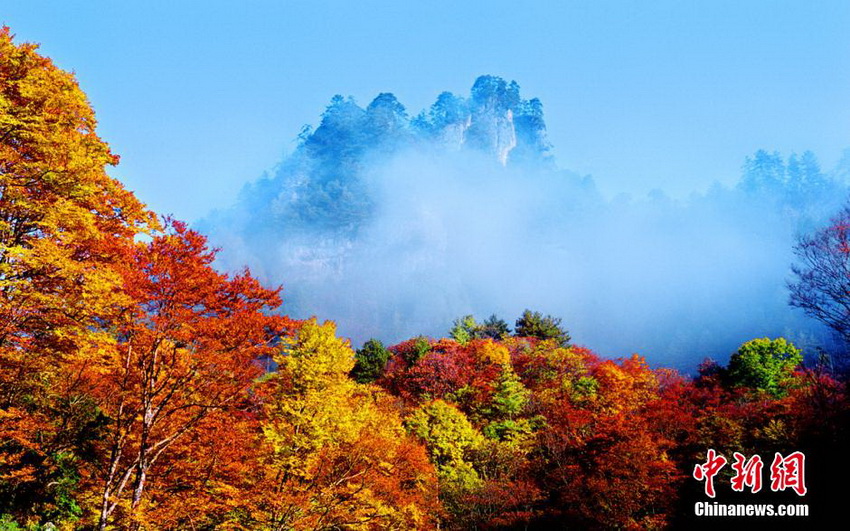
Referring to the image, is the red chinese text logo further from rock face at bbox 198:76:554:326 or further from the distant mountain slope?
rock face at bbox 198:76:554:326

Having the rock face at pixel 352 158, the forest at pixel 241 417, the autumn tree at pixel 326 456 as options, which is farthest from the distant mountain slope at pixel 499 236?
the autumn tree at pixel 326 456

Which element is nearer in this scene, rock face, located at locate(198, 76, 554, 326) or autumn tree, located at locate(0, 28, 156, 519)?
autumn tree, located at locate(0, 28, 156, 519)

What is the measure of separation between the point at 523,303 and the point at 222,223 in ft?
367

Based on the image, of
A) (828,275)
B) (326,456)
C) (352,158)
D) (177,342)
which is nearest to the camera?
(177,342)

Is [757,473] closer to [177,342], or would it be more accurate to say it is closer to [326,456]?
[326,456]

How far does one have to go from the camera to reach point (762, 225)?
11244 cm

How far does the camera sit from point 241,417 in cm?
1584

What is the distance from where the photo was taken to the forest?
10734mm

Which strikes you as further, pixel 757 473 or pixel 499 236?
pixel 499 236

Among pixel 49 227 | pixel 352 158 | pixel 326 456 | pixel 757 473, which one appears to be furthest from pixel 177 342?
pixel 352 158

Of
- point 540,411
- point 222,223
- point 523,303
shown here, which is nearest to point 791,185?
point 523,303

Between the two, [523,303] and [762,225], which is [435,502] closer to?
[523,303]

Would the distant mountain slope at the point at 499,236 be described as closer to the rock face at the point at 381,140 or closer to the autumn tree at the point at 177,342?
the rock face at the point at 381,140

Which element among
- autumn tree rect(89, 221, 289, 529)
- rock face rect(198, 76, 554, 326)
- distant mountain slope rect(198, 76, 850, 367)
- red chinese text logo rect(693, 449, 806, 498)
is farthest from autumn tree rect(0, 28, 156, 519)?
rock face rect(198, 76, 554, 326)
